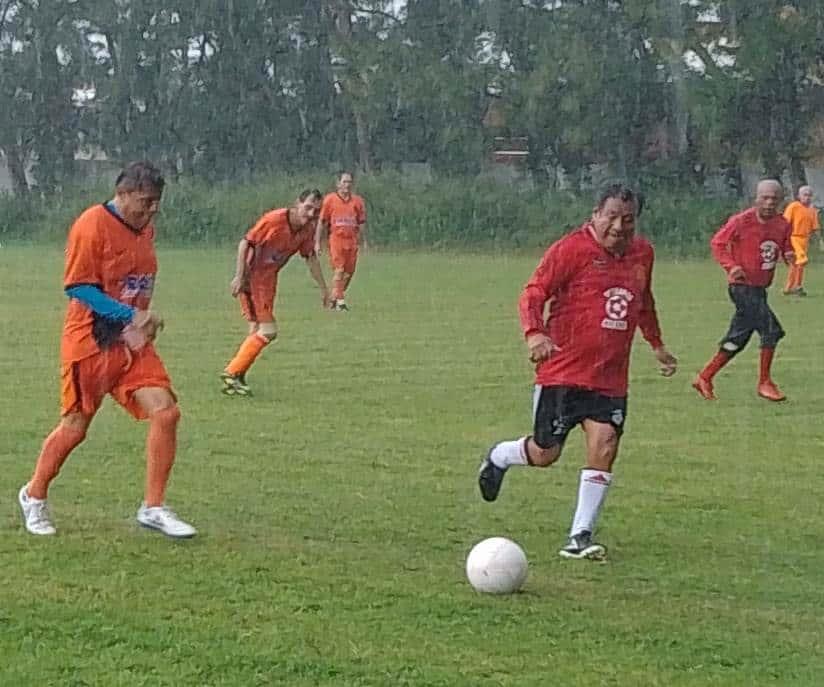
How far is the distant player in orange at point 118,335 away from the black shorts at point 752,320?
290 inches

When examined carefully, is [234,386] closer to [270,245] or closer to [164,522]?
[270,245]

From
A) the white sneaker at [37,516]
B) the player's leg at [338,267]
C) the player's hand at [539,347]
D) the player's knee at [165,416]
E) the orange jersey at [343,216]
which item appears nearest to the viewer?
the player's hand at [539,347]

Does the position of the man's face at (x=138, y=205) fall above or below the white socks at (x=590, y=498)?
above

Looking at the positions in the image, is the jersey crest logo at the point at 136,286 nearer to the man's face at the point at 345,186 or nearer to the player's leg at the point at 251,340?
the player's leg at the point at 251,340

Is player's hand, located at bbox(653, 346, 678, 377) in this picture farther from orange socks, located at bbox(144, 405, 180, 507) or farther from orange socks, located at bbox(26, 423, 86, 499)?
orange socks, located at bbox(26, 423, 86, 499)

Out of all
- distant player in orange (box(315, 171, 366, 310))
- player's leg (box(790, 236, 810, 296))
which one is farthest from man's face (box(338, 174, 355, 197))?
player's leg (box(790, 236, 810, 296))

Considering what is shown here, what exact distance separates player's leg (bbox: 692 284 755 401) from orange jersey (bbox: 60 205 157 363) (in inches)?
290

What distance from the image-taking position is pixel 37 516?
26.3 feet

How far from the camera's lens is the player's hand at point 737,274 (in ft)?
45.6

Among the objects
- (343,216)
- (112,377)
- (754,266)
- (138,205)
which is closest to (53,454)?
(112,377)

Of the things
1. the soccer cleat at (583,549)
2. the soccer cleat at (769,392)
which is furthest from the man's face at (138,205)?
the soccer cleat at (769,392)

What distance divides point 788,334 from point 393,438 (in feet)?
32.5

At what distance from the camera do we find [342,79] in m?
53.4

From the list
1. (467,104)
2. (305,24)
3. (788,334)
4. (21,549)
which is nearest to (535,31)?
(467,104)
